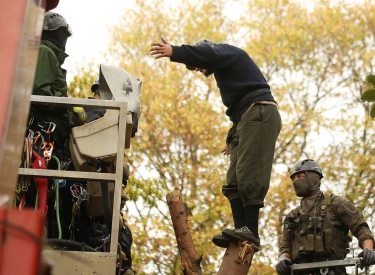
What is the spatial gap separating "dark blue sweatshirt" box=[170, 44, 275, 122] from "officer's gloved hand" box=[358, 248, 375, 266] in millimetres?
1717

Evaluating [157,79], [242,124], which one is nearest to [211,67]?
[242,124]

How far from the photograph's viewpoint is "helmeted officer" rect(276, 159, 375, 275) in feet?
21.9

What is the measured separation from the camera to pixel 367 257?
6434 mm

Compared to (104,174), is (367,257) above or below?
below

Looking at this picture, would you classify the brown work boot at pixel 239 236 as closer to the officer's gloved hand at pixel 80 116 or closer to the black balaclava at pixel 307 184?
the officer's gloved hand at pixel 80 116

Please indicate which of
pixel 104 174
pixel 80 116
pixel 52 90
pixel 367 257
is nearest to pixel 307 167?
pixel 367 257

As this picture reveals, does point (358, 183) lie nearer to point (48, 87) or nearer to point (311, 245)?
point (311, 245)

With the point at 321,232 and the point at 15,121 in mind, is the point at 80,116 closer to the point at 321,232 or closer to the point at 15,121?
the point at 321,232

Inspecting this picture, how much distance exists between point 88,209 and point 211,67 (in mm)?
Answer: 1554

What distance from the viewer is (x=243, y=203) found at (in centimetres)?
561

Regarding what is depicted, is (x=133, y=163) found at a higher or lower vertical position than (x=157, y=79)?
lower

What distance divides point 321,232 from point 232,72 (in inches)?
74.5

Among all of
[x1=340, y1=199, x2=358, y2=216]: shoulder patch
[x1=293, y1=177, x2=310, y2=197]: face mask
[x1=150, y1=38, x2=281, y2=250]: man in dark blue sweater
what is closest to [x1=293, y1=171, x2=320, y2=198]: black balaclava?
[x1=293, y1=177, x2=310, y2=197]: face mask

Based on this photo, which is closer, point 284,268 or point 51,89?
point 51,89
